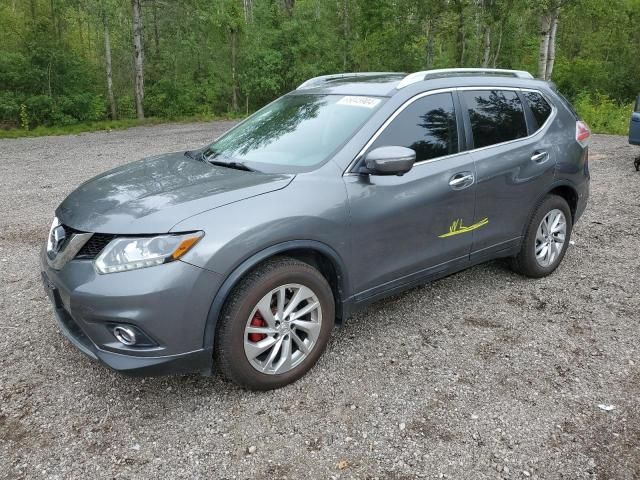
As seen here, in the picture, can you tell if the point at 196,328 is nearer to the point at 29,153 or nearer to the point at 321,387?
the point at 321,387

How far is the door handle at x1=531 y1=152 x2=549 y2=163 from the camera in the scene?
425 cm

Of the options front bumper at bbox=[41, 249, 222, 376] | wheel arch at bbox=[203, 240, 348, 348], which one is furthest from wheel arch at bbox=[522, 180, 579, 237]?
front bumper at bbox=[41, 249, 222, 376]

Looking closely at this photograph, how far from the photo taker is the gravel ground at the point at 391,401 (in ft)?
8.41

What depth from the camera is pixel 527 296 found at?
4.43 meters

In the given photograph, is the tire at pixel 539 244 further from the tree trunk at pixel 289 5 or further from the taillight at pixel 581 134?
the tree trunk at pixel 289 5

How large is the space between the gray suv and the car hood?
1 centimetres

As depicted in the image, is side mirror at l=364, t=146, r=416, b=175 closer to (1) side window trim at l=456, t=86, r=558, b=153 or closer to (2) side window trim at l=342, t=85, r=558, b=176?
(2) side window trim at l=342, t=85, r=558, b=176

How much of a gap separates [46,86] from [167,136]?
7.85m

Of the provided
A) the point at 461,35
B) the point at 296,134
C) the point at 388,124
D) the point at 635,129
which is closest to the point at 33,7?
the point at 461,35

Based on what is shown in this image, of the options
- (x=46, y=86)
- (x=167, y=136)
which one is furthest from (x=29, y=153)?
(x=46, y=86)

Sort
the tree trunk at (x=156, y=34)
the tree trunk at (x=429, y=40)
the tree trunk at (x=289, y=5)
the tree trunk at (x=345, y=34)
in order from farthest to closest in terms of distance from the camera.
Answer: the tree trunk at (x=156, y=34)
the tree trunk at (x=289, y=5)
the tree trunk at (x=345, y=34)
the tree trunk at (x=429, y=40)

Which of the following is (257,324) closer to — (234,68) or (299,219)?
(299,219)

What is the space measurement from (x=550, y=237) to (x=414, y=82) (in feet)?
6.66

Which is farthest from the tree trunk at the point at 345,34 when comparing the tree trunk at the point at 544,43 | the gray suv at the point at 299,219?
the gray suv at the point at 299,219
